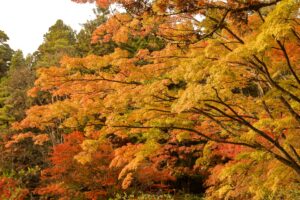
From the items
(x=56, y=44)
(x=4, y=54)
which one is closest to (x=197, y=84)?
(x=56, y=44)

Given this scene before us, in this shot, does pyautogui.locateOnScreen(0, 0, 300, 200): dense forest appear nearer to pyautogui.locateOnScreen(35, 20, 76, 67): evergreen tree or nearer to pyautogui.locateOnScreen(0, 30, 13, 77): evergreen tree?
pyautogui.locateOnScreen(35, 20, 76, 67): evergreen tree

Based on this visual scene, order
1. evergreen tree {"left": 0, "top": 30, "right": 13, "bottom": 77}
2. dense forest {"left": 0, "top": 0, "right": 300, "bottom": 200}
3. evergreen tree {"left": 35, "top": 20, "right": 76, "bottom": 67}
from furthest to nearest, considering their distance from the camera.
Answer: evergreen tree {"left": 0, "top": 30, "right": 13, "bottom": 77}, evergreen tree {"left": 35, "top": 20, "right": 76, "bottom": 67}, dense forest {"left": 0, "top": 0, "right": 300, "bottom": 200}

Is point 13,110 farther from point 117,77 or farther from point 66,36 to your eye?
point 117,77

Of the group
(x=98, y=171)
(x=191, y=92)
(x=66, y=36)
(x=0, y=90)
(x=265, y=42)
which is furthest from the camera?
(x=66, y=36)

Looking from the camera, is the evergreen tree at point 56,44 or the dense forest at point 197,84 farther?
A: the evergreen tree at point 56,44

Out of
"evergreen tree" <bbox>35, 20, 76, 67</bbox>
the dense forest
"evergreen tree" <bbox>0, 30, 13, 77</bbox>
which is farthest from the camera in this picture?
"evergreen tree" <bbox>0, 30, 13, 77</bbox>

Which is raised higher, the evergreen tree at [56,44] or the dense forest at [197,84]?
the evergreen tree at [56,44]

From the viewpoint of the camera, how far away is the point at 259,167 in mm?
6668

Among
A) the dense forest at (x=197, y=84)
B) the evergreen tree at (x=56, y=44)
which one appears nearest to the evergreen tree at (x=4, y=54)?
the evergreen tree at (x=56, y=44)

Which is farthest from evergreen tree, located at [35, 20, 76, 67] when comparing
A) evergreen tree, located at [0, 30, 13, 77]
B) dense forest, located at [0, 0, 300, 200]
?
dense forest, located at [0, 0, 300, 200]

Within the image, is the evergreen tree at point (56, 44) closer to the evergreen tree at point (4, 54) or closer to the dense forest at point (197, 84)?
the evergreen tree at point (4, 54)

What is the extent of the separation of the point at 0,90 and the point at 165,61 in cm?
2115

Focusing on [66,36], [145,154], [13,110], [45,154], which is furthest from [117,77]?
[66,36]

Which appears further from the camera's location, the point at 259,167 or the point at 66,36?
the point at 66,36
